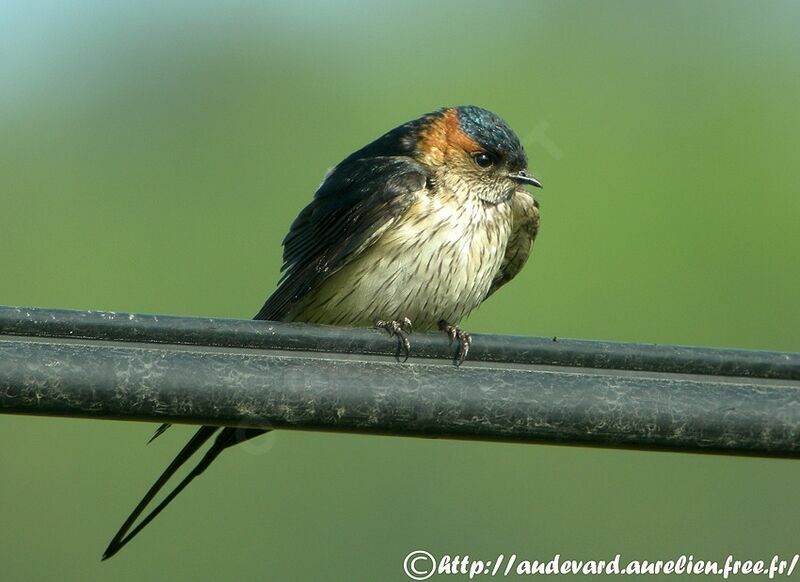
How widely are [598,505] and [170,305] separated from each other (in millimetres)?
4721

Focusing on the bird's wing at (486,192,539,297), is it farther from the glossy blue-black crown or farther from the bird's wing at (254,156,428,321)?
the bird's wing at (254,156,428,321)

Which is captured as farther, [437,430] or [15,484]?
[15,484]

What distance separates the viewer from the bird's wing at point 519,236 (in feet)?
18.0

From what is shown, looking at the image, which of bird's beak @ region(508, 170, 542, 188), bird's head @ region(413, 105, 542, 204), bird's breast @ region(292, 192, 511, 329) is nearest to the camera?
bird's breast @ region(292, 192, 511, 329)

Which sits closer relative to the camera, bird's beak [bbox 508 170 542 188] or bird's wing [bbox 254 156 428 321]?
bird's wing [bbox 254 156 428 321]

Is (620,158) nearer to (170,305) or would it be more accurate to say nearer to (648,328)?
(648,328)

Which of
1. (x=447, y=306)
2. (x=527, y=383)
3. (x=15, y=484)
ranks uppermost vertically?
(x=447, y=306)

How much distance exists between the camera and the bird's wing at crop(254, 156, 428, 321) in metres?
4.91

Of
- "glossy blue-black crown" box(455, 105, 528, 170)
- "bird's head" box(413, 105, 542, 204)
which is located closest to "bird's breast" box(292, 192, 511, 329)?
"bird's head" box(413, 105, 542, 204)

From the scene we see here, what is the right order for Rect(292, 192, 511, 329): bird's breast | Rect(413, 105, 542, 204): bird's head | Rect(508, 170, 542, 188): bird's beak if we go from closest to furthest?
Rect(292, 192, 511, 329): bird's breast < Rect(413, 105, 542, 204): bird's head < Rect(508, 170, 542, 188): bird's beak

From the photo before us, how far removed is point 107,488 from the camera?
1139 centimetres

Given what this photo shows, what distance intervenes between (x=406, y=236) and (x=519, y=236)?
2.55 ft

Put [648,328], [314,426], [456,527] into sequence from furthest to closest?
[648,328], [456,527], [314,426]

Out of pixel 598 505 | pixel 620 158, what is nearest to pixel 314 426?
pixel 598 505
